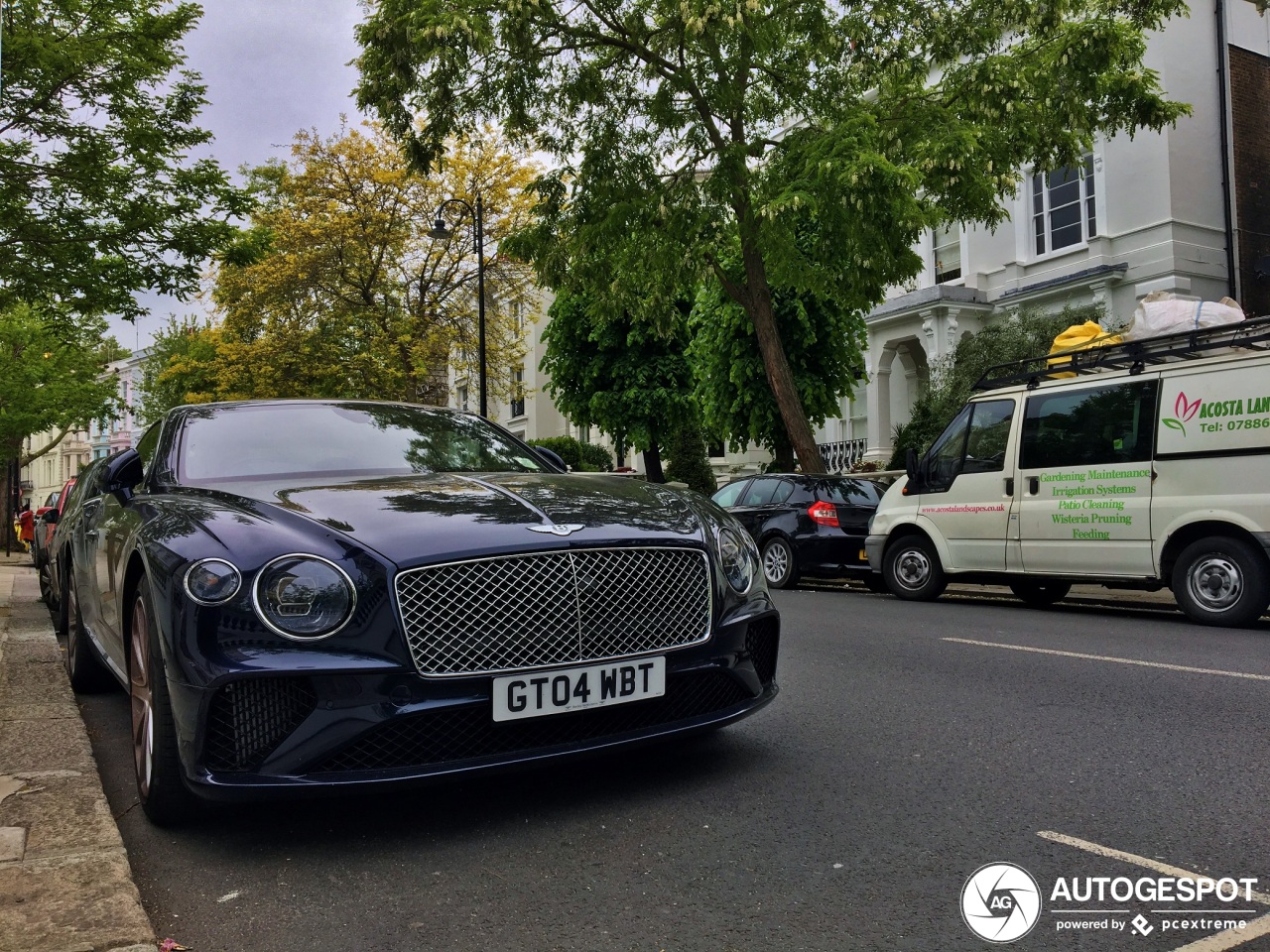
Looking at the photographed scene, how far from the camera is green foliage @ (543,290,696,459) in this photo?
95.9 ft

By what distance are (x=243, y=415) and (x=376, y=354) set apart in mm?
26688

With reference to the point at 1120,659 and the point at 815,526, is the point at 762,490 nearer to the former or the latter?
the point at 815,526

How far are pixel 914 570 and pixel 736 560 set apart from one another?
25.4ft

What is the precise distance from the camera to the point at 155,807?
134 inches

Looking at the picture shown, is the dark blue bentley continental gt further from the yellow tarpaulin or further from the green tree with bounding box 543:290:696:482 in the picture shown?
the green tree with bounding box 543:290:696:482

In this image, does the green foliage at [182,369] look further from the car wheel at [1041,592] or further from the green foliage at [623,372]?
the car wheel at [1041,592]

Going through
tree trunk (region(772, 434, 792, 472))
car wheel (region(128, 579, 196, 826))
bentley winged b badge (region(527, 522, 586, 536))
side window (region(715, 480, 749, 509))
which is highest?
tree trunk (region(772, 434, 792, 472))

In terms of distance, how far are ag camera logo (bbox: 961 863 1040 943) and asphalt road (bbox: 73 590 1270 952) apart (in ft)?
0.11

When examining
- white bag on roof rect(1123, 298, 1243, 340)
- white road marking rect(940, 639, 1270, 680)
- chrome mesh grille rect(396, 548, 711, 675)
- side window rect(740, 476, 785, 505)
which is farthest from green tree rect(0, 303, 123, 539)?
chrome mesh grille rect(396, 548, 711, 675)

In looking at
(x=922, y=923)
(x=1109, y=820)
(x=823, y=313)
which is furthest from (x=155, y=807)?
(x=823, y=313)

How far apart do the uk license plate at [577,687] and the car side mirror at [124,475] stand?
2316 millimetres

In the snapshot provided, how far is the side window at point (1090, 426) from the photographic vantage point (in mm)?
8930

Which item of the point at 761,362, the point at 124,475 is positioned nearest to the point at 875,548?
the point at 124,475

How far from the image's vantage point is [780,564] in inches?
520
